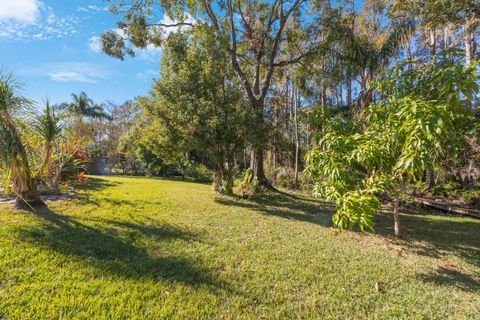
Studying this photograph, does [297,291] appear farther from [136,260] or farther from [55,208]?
[55,208]

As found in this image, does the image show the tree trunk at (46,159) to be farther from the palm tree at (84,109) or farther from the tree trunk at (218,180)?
the palm tree at (84,109)

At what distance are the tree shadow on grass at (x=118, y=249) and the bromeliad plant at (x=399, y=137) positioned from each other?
2319mm

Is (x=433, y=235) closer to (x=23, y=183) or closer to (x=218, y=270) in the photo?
(x=218, y=270)

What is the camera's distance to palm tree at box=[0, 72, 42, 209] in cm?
403

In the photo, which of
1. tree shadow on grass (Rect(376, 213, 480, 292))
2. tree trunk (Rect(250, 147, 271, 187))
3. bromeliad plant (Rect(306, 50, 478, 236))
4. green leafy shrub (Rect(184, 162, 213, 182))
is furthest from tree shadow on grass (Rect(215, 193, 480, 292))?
green leafy shrub (Rect(184, 162, 213, 182))

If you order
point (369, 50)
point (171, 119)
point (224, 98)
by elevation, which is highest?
point (369, 50)

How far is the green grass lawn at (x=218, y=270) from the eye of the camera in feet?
Answer: 7.69

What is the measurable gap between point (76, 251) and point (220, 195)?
6.37 meters

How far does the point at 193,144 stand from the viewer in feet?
26.2

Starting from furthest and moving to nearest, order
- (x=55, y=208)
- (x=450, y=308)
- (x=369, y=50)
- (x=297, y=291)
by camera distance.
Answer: (x=369, y=50), (x=55, y=208), (x=297, y=291), (x=450, y=308)

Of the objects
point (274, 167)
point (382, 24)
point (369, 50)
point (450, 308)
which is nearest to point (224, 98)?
point (369, 50)

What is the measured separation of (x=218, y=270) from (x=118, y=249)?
1.80 metres

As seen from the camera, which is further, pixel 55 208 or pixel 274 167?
pixel 274 167

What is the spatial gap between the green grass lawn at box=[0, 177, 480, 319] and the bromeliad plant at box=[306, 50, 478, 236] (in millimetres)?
951
